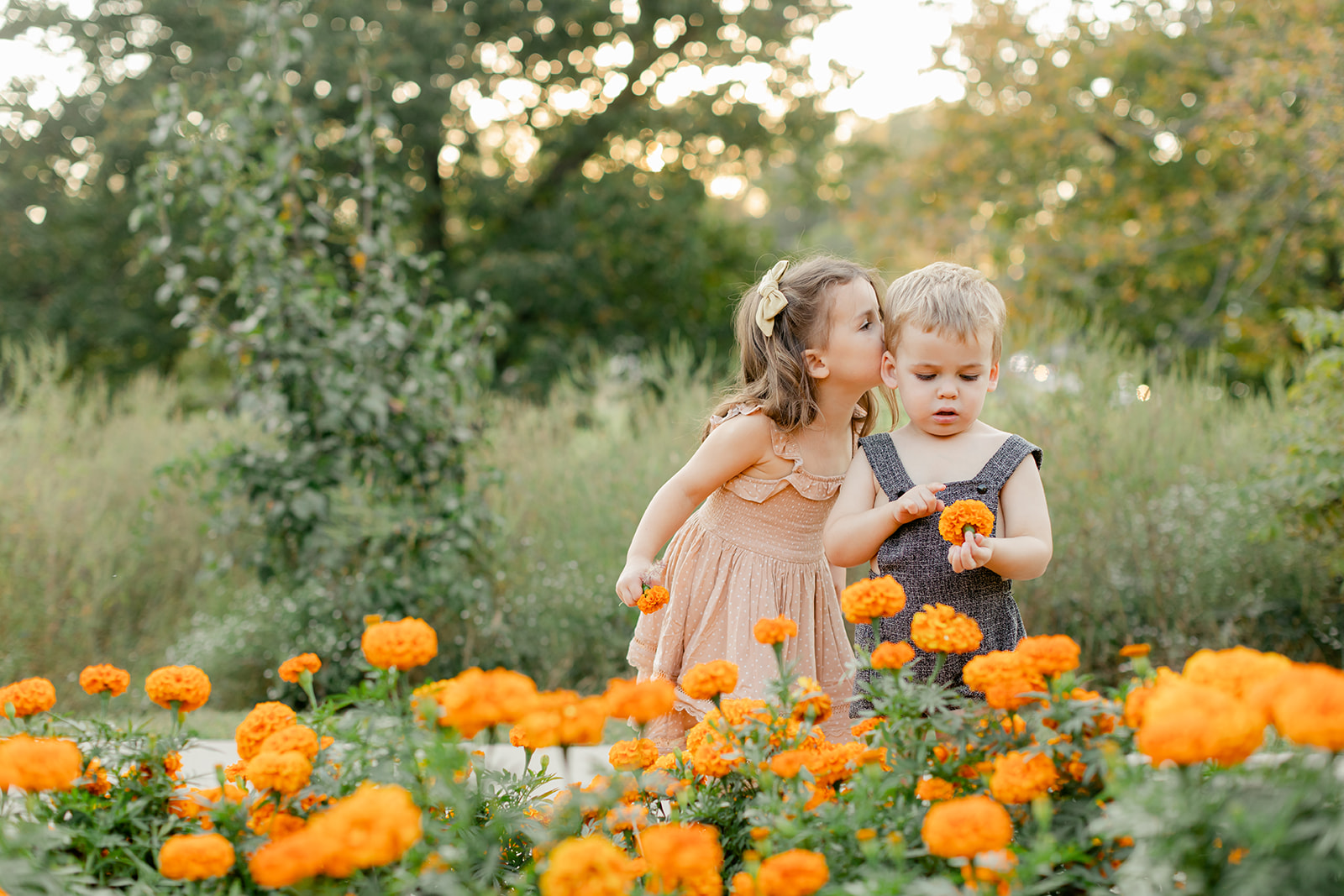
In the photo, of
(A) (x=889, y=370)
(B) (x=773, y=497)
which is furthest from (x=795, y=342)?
(B) (x=773, y=497)

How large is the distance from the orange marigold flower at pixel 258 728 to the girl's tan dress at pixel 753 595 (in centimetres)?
102

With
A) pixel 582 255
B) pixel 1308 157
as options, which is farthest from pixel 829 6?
pixel 1308 157

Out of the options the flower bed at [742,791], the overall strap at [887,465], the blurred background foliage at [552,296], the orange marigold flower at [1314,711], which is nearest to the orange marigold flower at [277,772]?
the flower bed at [742,791]

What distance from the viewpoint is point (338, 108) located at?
12016 millimetres

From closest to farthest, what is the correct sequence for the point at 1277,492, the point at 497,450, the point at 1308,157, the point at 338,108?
the point at 1277,492
the point at 497,450
the point at 1308,157
the point at 338,108

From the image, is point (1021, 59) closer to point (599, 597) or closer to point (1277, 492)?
point (1277, 492)

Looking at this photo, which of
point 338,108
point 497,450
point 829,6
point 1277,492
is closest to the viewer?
point 1277,492

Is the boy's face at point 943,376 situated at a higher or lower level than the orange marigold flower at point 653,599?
higher

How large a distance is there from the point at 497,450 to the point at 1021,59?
8.92 meters

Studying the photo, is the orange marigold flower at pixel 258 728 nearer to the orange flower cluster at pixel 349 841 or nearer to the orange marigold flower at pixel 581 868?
the orange flower cluster at pixel 349 841

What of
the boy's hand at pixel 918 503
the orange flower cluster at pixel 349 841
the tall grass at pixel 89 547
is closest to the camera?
the orange flower cluster at pixel 349 841

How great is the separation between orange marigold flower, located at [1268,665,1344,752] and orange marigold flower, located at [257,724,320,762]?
1125 millimetres

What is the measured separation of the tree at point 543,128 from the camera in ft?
39.3

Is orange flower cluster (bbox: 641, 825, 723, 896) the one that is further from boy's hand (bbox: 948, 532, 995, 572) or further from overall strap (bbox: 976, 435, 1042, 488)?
overall strap (bbox: 976, 435, 1042, 488)
